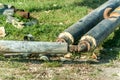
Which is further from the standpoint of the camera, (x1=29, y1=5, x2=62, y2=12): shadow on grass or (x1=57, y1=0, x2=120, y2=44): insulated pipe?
(x1=29, y1=5, x2=62, y2=12): shadow on grass

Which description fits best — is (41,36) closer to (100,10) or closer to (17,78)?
(100,10)

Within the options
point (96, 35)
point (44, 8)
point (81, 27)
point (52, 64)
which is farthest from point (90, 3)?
point (52, 64)

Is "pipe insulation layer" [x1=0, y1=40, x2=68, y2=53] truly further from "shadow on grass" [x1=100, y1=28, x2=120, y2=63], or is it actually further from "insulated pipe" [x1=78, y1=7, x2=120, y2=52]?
"shadow on grass" [x1=100, y1=28, x2=120, y2=63]

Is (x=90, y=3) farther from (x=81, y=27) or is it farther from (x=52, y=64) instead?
(x=52, y=64)

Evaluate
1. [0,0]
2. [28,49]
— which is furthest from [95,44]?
[0,0]

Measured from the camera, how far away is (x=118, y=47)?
324 inches

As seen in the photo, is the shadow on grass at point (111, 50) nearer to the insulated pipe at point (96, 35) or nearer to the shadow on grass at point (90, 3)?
the insulated pipe at point (96, 35)

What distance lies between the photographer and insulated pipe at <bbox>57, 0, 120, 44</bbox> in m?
7.35

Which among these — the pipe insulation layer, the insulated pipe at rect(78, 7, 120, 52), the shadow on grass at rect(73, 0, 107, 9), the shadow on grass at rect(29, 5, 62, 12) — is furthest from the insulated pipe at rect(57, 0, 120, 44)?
the shadow on grass at rect(73, 0, 107, 9)

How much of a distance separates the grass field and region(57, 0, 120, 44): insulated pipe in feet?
1.56

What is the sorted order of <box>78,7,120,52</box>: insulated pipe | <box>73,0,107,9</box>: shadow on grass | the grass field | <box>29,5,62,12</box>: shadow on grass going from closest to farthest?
the grass field → <box>78,7,120,52</box>: insulated pipe → <box>29,5,62,12</box>: shadow on grass → <box>73,0,107,9</box>: shadow on grass

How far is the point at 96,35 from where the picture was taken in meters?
7.22

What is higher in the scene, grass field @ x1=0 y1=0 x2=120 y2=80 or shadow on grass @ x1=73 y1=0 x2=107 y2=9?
shadow on grass @ x1=73 y1=0 x2=107 y2=9

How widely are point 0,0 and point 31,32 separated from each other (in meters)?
3.64
